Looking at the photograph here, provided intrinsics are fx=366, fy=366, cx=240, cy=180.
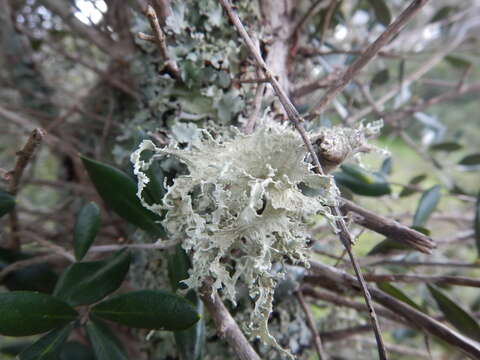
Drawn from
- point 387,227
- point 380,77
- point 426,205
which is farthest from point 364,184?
point 380,77

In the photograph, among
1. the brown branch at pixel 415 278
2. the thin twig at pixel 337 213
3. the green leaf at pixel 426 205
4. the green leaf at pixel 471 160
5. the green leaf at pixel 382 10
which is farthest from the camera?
the green leaf at pixel 471 160

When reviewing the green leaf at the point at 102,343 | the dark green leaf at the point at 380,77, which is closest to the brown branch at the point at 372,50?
the green leaf at the point at 102,343

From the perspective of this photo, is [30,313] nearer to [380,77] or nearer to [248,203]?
[248,203]

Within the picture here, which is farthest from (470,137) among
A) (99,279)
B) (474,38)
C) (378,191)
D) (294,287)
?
(99,279)

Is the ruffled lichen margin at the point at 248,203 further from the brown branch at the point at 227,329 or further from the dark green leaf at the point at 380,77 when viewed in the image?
the dark green leaf at the point at 380,77

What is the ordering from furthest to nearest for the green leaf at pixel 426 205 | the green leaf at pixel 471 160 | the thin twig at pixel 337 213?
the green leaf at pixel 471 160 → the green leaf at pixel 426 205 → the thin twig at pixel 337 213

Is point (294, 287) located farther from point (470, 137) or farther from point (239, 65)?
point (470, 137)
